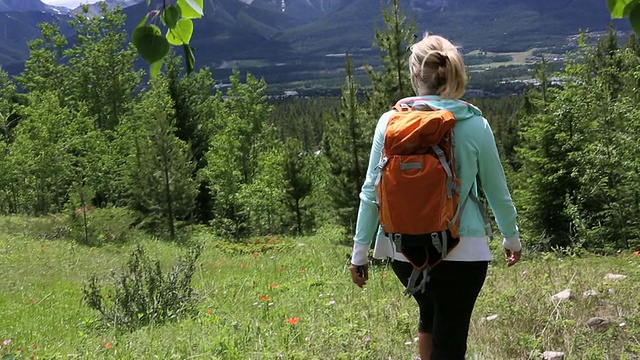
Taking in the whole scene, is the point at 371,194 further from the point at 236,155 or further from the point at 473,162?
the point at 236,155

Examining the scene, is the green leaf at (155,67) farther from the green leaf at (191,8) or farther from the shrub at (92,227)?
the shrub at (92,227)

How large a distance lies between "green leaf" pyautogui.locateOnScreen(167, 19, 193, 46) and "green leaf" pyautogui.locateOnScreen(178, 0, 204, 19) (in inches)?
0.9

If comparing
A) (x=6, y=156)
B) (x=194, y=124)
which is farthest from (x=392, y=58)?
(x=6, y=156)

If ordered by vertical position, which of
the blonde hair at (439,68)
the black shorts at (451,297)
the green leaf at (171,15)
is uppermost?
the green leaf at (171,15)

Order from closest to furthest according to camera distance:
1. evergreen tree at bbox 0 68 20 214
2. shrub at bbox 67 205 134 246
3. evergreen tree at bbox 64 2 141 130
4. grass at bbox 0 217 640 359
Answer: grass at bbox 0 217 640 359 → shrub at bbox 67 205 134 246 → evergreen tree at bbox 0 68 20 214 → evergreen tree at bbox 64 2 141 130

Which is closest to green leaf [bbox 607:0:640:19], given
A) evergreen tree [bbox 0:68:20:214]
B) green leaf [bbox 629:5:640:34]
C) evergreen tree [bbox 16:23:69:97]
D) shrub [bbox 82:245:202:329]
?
green leaf [bbox 629:5:640:34]

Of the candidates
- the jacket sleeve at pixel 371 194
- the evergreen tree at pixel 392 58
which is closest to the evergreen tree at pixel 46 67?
the evergreen tree at pixel 392 58

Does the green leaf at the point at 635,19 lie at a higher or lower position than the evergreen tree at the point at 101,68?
lower

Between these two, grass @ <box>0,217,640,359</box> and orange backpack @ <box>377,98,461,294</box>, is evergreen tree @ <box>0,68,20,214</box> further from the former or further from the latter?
orange backpack @ <box>377,98,461,294</box>

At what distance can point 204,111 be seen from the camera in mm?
33500

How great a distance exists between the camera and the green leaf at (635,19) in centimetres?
69

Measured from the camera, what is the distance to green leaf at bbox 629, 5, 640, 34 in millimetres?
693

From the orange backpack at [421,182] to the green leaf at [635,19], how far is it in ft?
4.30

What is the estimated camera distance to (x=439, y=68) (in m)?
2.20
